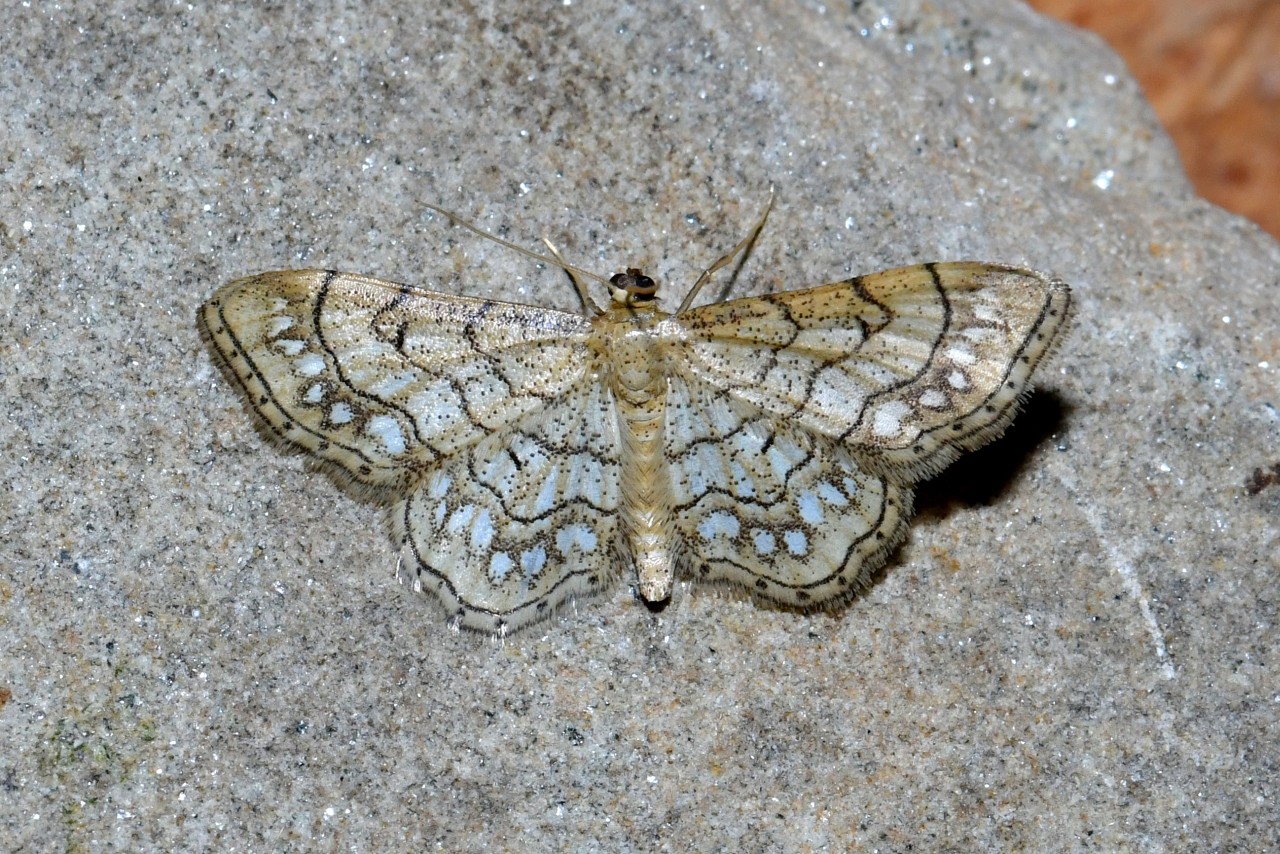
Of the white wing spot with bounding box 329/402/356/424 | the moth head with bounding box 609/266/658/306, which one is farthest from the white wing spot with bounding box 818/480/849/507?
the white wing spot with bounding box 329/402/356/424

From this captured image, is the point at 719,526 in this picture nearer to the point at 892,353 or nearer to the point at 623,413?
the point at 623,413

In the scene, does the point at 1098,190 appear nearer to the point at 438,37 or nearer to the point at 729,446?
the point at 729,446

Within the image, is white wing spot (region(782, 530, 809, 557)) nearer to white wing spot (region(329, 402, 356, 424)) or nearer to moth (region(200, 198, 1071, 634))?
moth (region(200, 198, 1071, 634))

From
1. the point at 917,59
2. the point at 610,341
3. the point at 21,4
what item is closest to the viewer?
the point at 610,341

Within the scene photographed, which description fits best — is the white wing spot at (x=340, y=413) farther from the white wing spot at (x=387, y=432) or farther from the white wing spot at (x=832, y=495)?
the white wing spot at (x=832, y=495)

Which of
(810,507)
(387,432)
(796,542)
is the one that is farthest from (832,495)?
(387,432)

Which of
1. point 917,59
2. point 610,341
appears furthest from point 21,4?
point 917,59
